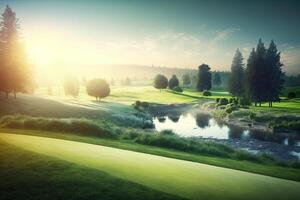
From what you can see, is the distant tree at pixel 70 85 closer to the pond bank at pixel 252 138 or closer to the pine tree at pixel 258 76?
the pine tree at pixel 258 76

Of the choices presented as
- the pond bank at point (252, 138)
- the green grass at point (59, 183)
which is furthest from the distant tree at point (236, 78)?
the green grass at point (59, 183)

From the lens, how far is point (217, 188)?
29.9ft

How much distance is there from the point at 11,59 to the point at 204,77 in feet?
276

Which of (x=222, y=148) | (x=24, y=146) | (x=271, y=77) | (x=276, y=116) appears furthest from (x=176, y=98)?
(x=24, y=146)

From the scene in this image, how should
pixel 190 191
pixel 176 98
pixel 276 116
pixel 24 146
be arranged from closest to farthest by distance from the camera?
pixel 190 191, pixel 24 146, pixel 276 116, pixel 176 98

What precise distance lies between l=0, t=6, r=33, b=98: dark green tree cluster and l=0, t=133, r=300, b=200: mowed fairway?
39.5 m

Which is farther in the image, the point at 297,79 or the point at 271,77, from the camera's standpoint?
the point at 297,79

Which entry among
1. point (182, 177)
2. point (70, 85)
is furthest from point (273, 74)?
point (182, 177)

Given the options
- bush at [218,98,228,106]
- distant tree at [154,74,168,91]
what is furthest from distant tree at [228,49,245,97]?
distant tree at [154,74,168,91]

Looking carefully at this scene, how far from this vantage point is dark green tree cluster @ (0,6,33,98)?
1917 inches

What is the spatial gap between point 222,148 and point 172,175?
1618cm

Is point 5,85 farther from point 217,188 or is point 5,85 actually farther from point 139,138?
point 217,188

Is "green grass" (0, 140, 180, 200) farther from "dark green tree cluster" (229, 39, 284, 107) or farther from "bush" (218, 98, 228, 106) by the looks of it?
"bush" (218, 98, 228, 106)

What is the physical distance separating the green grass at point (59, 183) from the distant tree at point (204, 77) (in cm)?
11259
